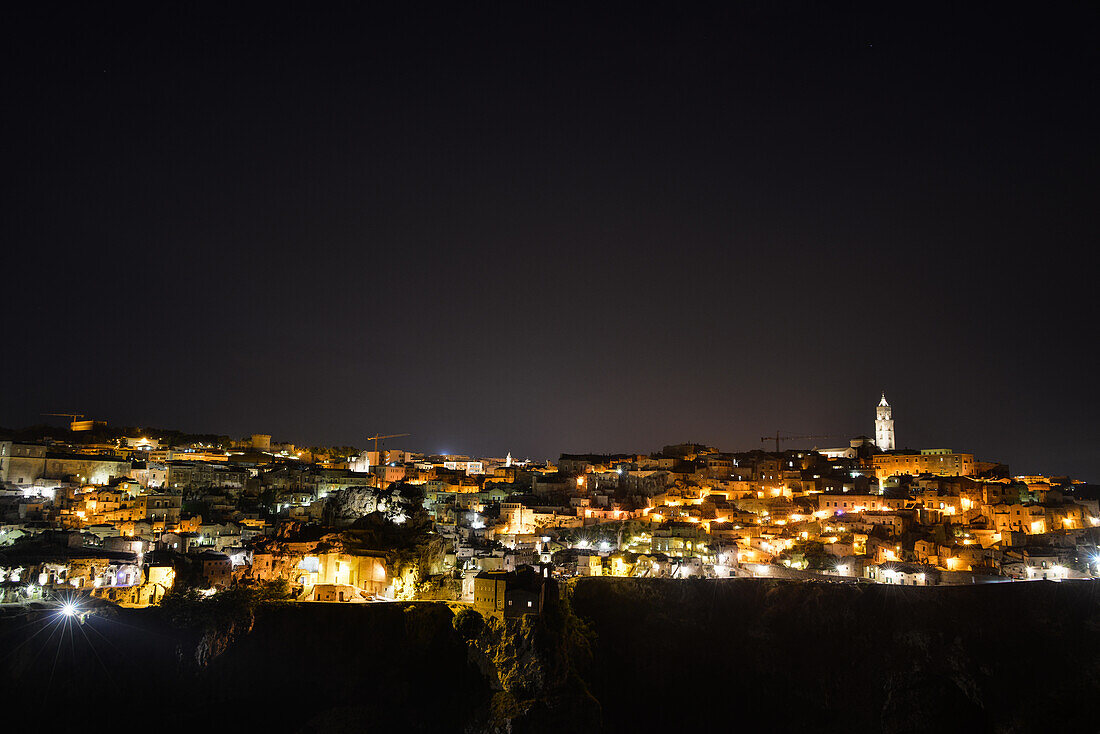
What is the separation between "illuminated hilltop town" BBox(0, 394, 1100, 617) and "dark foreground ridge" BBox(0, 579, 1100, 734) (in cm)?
217

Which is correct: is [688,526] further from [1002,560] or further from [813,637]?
[1002,560]

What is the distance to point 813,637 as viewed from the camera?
34125 mm

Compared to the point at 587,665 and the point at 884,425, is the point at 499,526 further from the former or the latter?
the point at 884,425

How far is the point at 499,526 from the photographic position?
51.8 meters

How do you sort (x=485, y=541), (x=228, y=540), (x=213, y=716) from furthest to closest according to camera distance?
1. (x=485, y=541)
2. (x=228, y=540)
3. (x=213, y=716)

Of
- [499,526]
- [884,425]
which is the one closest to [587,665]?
[499,526]

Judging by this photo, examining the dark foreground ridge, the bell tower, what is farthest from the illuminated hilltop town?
the bell tower

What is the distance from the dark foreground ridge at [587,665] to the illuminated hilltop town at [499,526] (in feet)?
7.13

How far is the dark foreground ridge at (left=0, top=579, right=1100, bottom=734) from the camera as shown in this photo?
30688 millimetres

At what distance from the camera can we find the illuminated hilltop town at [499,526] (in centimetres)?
3497

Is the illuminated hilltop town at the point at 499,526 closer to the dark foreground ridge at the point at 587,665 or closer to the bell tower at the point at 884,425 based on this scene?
the dark foreground ridge at the point at 587,665

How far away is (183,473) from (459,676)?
3058cm

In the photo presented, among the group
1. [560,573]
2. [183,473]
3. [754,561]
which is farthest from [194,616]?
[754,561]

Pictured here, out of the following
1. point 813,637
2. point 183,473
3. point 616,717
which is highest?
point 183,473
